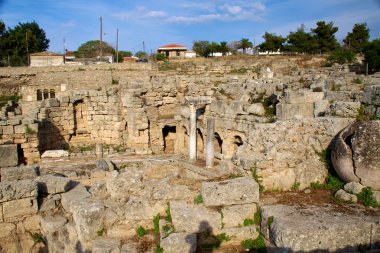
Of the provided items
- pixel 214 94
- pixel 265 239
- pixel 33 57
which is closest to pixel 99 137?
pixel 214 94

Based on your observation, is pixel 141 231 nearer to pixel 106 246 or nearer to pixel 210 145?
pixel 106 246

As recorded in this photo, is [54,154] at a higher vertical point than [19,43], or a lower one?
lower

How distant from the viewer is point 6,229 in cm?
689

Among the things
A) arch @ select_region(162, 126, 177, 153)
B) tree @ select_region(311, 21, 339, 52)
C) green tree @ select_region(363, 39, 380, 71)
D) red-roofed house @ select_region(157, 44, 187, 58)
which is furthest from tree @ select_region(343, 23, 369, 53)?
arch @ select_region(162, 126, 177, 153)

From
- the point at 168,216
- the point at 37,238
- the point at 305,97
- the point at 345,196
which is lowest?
the point at 37,238

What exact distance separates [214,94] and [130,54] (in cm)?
6556

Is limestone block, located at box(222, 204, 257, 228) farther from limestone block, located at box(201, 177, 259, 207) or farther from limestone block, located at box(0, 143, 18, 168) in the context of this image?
limestone block, located at box(0, 143, 18, 168)

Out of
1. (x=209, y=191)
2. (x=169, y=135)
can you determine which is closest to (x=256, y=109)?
(x=169, y=135)

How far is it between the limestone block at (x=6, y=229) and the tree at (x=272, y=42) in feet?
152

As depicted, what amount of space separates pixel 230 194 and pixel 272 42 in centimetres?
4600

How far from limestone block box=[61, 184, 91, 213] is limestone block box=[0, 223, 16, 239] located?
107 centimetres

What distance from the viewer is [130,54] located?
258 feet

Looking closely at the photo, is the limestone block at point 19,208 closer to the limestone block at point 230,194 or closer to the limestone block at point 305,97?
the limestone block at point 230,194

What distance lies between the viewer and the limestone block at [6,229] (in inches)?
270
